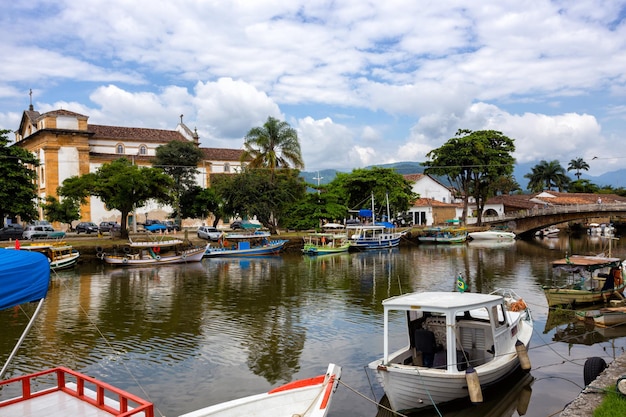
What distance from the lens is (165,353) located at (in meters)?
14.7

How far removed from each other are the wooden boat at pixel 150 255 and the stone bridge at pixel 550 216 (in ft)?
139

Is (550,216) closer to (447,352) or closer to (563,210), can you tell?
(563,210)

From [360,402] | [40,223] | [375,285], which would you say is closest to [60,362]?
[360,402]

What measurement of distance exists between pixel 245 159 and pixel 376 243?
16.2 m

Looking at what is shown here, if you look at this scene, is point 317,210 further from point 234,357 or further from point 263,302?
point 234,357

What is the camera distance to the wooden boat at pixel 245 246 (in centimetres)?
4153

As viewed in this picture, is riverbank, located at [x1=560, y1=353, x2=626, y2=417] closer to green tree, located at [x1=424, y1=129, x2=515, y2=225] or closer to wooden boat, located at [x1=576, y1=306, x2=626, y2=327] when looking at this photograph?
wooden boat, located at [x1=576, y1=306, x2=626, y2=327]

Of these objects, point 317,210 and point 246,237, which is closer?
point 246,237

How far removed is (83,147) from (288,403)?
54.9 meters

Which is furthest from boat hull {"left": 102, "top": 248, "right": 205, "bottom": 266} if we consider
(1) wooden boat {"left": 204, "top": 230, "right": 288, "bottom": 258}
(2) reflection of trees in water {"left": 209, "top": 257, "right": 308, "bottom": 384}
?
(2) reflection of trees in water {"left": 209, "top": 257, "right": 308, "bottom": 384}

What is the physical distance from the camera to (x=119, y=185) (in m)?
39.1

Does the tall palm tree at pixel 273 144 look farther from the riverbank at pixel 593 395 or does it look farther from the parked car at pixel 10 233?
the riverbank at pixel 593 395

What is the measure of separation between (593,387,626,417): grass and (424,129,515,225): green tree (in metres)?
53.8

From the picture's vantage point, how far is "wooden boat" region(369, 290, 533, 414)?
990 cm
